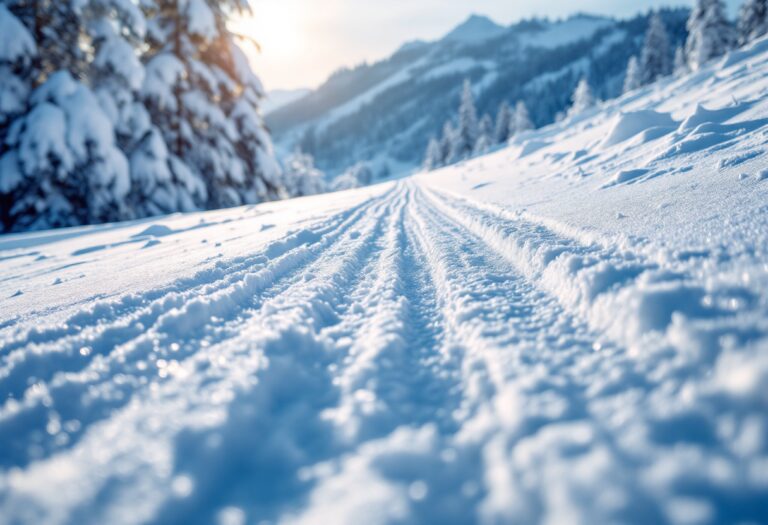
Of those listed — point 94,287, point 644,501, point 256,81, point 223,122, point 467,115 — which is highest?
point 467,115

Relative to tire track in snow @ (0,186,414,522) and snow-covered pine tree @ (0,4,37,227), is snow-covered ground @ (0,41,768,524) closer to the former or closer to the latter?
tire track in snow @ (0,186,414,522)

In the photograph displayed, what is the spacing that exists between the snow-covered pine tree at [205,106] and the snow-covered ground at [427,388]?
1078 centimetres

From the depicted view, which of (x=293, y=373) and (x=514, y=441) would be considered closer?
(x=514, y=441)

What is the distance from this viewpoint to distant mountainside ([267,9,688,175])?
8500cm

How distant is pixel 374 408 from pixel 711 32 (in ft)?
116

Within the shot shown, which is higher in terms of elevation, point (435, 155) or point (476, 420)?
point (435, 155)

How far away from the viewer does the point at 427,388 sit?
1279 millimetres

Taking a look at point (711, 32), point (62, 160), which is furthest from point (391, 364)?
point (711, 32)

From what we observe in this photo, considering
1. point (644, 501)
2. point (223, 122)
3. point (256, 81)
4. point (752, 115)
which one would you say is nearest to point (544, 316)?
point (644, 501)

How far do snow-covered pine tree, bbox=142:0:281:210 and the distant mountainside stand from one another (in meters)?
61.5

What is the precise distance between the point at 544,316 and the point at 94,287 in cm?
293

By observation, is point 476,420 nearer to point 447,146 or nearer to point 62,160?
point 62,160

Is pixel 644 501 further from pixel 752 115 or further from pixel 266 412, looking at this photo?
pixel 752 115

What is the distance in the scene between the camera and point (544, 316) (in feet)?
5.19
